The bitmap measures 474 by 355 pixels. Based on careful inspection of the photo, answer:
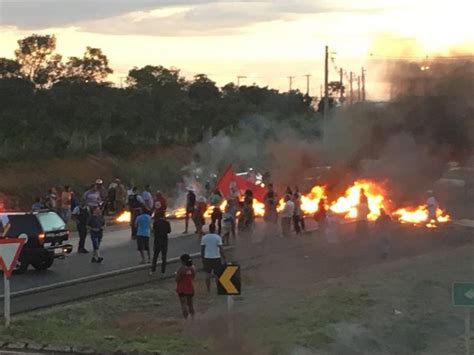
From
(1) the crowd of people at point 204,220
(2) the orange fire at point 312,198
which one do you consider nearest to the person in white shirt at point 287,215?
(1) the crowd of people at point 204,220

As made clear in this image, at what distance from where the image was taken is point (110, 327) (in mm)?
15227

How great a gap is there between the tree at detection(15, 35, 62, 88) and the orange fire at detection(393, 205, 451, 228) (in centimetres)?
2559

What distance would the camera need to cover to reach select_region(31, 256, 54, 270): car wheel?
2129cm

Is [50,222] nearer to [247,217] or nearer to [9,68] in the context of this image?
[247,217]

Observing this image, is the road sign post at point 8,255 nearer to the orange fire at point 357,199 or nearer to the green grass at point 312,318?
the green grass at point 312,318

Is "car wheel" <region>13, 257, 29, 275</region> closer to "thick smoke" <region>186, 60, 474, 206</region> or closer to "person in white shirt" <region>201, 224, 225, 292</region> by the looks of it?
"person in white shirt" <region>201, 224, 225, 292</region>

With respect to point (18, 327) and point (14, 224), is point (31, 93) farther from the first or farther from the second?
point (18, 327)

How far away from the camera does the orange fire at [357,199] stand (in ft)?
118

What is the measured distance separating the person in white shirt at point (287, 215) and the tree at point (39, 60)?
28273 millimetres

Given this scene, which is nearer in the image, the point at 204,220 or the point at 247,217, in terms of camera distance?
the point at 247,217

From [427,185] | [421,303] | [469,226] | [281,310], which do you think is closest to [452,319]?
[421,303]

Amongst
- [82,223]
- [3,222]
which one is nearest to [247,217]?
[82,223]

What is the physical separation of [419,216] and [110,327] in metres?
21.2

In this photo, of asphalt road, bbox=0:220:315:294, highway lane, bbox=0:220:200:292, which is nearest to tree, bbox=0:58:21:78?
asphalt road, bbox=0:220:315:294
